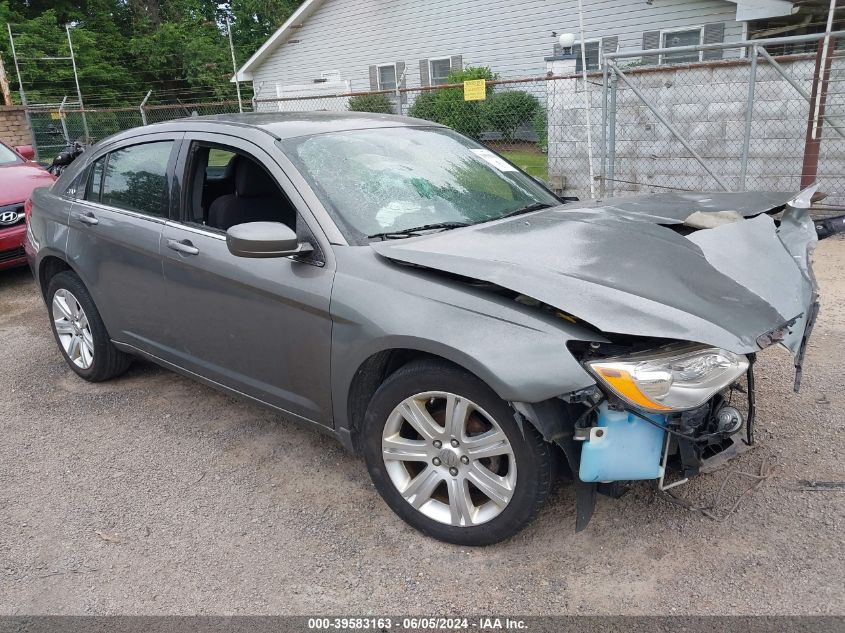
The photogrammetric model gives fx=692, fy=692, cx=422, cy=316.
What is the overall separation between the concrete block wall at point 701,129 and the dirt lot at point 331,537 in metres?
5.41

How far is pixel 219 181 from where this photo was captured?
3.78m

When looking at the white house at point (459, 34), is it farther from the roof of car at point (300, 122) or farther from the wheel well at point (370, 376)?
the wheel well at point (370, 376)

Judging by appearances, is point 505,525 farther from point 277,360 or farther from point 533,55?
point 533,55

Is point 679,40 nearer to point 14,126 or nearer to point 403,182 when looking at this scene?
point 403,182

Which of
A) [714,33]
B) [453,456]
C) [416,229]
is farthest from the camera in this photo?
[714,33]

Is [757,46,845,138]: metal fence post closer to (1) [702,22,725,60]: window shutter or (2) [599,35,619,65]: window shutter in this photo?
(1) [702,22,725,60]: window shutter

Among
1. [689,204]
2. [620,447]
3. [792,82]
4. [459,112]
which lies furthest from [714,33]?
[620,447]

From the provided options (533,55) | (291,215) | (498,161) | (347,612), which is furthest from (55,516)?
(533,55)

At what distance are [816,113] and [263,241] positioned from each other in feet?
23.2

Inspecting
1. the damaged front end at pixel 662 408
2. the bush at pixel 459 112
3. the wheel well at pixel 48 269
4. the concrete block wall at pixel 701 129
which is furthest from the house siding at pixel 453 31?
the wheel well at pixel 48 269

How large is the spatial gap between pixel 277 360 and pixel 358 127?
4.35 ft

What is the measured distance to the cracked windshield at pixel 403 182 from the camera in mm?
3084

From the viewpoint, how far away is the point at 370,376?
9.42 feet

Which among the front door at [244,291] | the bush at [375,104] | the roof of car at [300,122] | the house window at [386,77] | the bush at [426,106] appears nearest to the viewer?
the front door at [244,291]
